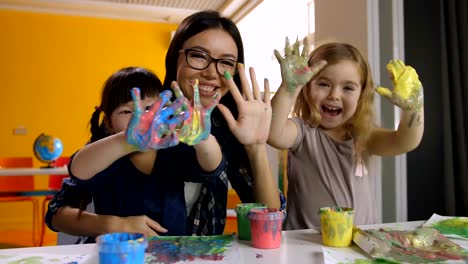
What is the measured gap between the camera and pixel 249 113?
3.32ft

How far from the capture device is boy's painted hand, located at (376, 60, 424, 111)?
38.7 inches

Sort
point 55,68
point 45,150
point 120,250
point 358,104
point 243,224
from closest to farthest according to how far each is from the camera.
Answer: point 120,250 < point 243,224 < point 358,104 < point 45,150 < point 55,68

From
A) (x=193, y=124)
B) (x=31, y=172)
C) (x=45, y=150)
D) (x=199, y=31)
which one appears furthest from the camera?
(x=45, y=150)

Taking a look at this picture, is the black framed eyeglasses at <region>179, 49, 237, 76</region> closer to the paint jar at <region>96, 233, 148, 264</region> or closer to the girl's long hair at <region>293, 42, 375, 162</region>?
the girl's long hair at <region>293, 42, 375, 162</region>

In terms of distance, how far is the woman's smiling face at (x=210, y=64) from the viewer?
1.18 metres

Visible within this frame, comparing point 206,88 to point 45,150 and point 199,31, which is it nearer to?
point 199,31

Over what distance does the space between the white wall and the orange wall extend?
1587 millimetres

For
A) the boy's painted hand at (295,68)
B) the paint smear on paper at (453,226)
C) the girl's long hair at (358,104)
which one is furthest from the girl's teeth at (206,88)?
the paint smear on paper at (453,226)

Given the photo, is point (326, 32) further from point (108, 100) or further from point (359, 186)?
point (108, 100)

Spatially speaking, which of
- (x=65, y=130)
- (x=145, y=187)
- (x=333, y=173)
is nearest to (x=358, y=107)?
(x=333, y=173)

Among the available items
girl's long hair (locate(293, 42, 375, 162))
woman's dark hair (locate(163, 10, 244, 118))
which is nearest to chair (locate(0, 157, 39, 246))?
woman's dark hair (locate(163, 10, 244, 118))

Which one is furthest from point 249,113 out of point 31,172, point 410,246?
point 31,172

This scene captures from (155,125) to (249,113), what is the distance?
13.7 inches

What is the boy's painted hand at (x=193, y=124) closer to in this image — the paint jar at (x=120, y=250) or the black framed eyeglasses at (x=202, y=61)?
the paint jar at (x=120, y=250)
